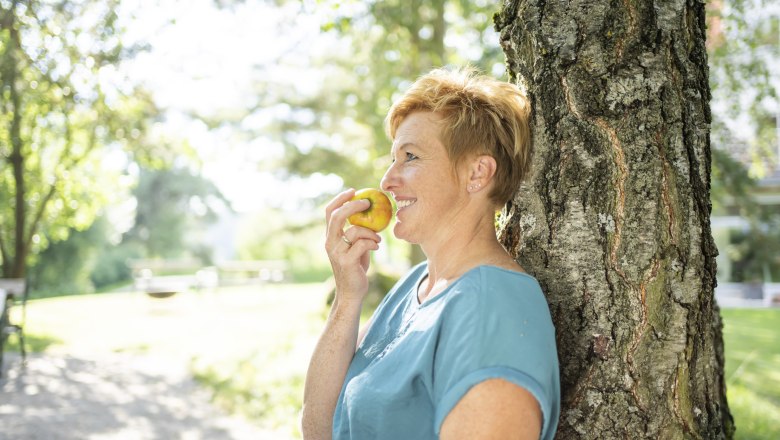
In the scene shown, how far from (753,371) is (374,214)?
296 inches

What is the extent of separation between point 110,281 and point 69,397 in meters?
23.6

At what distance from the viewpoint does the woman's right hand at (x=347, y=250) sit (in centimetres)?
216

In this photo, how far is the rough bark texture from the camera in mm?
1792

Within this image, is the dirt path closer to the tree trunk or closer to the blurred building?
the tree trunk

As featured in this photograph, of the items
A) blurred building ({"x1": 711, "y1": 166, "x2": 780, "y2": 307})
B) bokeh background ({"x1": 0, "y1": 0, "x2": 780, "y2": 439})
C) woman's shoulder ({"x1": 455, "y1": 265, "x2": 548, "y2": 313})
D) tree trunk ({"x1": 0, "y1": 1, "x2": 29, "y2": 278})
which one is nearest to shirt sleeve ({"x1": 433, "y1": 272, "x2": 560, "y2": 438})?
woman's shoulder ({"x1": 455, "y1": 265, "x2": 548, "y2": 313})

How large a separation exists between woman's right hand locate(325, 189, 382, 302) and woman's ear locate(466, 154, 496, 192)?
378mm

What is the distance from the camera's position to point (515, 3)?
2.08 m

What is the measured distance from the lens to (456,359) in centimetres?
152

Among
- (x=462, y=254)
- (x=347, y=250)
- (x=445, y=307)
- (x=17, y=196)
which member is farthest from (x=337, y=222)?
(x=17, y=196)

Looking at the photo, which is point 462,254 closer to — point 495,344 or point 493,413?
point 495,344

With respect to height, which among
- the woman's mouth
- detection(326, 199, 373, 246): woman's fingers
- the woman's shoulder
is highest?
the woman's mouth

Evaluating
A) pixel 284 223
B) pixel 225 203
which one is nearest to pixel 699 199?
pixel 284 223

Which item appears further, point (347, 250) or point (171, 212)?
point (171, 212)

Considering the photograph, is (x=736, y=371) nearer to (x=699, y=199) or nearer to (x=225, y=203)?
(x=699, y=199)
